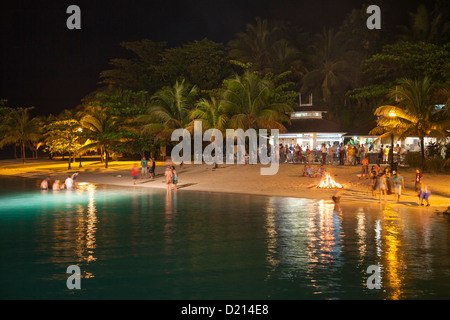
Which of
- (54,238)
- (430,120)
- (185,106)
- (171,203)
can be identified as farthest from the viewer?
(185,106)

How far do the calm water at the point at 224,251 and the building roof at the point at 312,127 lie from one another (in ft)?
75.5

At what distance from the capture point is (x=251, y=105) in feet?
124

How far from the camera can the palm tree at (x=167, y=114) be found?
4212 cm

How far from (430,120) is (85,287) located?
952 inches

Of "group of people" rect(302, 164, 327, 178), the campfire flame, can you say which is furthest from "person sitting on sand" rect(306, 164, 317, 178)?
the campfire flame

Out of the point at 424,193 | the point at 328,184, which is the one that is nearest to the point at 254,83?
the point at 328,184

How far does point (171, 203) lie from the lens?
71.4 feet

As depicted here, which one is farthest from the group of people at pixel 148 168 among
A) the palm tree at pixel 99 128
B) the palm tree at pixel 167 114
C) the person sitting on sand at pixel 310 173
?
the person sitting on sand at pixel 310 173

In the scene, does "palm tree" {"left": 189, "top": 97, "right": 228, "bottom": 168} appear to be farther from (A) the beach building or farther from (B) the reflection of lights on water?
(B) the reflection of lights on water

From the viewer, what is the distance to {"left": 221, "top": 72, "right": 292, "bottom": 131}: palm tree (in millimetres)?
37281

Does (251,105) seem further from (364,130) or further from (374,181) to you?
(374,181)

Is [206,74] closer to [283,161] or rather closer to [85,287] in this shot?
[283,161]
